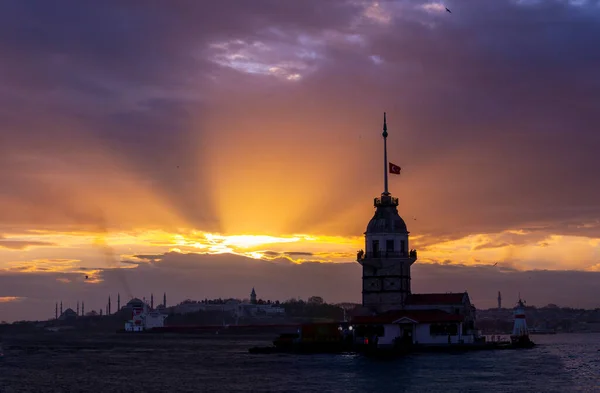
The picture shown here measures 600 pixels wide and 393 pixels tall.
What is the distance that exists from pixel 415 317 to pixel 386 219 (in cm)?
1568

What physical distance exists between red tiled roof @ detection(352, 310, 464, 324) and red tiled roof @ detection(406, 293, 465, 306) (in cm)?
214

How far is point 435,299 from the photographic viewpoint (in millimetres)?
116375

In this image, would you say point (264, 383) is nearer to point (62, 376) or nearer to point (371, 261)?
point (62, 376)

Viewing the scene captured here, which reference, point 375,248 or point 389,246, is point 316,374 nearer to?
point 375,248

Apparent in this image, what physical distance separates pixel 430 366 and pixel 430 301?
95.5ft

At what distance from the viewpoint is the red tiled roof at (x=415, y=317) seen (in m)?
108

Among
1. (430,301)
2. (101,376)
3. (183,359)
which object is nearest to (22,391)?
(101,376)

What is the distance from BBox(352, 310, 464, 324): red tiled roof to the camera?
10850 centimetres

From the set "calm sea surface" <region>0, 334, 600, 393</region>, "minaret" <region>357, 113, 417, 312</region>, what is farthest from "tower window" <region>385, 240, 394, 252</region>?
"calm sea surface" <region>0, 334, 600, 393</region>

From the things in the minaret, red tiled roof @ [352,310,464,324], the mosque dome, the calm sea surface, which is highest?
the mosque dome

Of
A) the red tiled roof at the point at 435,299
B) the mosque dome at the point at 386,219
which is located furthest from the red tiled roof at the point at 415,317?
the mosque dome at the point at 386,219

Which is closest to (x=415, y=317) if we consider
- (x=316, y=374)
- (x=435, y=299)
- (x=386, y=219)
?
(x=435, y=299)

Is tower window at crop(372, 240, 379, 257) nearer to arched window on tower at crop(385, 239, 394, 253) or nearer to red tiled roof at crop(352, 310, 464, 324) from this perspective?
arched window on tower at crop(385, 239, 394, 253)

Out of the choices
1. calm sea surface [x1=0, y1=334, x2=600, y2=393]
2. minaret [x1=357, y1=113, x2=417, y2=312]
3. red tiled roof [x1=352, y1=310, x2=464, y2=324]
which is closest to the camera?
calm sea surface [x1=0, y1=334, x2=600, y2=393]
